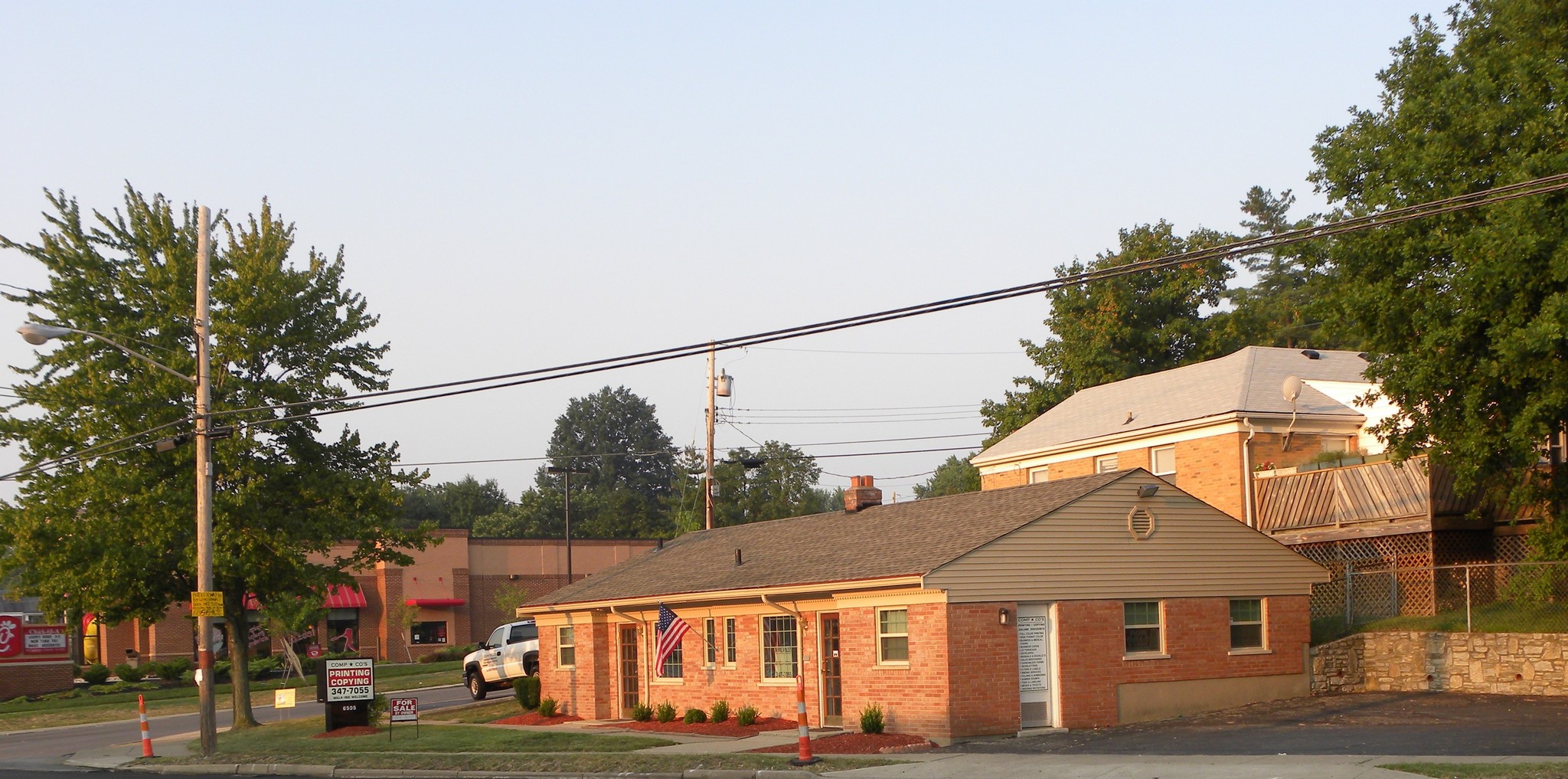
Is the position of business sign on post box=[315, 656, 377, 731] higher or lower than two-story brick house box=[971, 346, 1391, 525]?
lower

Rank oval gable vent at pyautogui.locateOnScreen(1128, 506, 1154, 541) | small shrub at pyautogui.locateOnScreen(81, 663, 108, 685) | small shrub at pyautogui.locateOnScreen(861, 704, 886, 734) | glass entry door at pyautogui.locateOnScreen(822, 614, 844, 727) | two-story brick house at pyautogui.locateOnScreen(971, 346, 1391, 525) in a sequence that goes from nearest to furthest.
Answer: small shrub at pyautogui.locateOnScreen(861, 704, 886, 734)
oval gable vent at pyautogui.locateOnScreen(1128, 506, 1154, 541)
glass entry door at pyautogui.locateOnScreen(822, 614, 844, 727)
two-story brick house at pyautogui.locateOnScreen(971, 346, 1391, 525)
small shrub at pyautogui.locateOnScreen(81, 663, 108, 685)

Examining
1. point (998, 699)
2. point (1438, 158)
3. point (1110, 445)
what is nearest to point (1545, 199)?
point (1438, 158)

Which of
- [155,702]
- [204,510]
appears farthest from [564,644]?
[155,702]

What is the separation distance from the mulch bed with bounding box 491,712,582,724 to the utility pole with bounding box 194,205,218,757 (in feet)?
22.1

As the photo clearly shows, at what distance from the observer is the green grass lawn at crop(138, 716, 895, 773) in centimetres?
2069

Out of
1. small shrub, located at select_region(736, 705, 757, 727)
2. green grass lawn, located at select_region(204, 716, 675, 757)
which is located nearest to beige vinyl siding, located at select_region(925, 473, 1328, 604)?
small shrub, located at select_region(736, 705, 757, 727)

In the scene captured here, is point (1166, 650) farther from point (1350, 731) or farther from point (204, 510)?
point (204, 510)

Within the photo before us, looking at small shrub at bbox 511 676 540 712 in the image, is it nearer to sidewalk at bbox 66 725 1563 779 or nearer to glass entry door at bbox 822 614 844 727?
sidewalk at bbox 66 725 1563 779

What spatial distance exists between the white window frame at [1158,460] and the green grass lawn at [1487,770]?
22.3 meters

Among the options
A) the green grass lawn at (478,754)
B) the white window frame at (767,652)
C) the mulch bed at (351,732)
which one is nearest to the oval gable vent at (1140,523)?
the white window frame at (767,652)

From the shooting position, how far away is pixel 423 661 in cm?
6156

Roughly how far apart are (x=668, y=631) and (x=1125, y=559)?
9.48 metres

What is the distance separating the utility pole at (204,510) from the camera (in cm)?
2633

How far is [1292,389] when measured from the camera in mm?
36375
